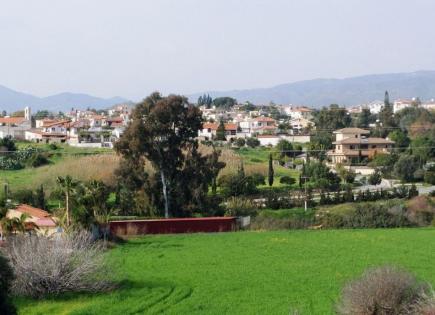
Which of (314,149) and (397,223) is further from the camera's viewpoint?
(314,149)

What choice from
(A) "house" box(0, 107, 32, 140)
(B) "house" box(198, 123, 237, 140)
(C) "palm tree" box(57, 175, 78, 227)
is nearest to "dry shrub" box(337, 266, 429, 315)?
(C) "palm tree" box(57, 175, 78, 227)

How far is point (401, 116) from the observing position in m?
113

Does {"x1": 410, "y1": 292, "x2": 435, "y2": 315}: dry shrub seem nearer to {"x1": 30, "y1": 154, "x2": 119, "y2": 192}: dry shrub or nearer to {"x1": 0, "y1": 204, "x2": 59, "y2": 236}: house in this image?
{"x1": 0, "y1": 204, "x2": 59, "y2": 236}: house

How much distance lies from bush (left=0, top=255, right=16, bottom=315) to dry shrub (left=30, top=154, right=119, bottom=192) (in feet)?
119

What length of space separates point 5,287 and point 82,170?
43.2 meters

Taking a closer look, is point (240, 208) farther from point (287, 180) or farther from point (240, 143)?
point (240, 143)

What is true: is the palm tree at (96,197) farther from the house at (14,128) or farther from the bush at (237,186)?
the house at (14,128)

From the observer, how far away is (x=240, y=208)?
159 feet

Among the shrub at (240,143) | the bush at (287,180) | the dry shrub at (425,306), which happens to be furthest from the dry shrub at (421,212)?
the shrub at (240,143)

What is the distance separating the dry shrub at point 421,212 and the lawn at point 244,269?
351 cm

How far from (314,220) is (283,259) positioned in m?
15.5

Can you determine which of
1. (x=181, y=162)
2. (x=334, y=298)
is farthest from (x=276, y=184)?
(x=334, y=298)

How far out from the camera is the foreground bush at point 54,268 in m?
22.6

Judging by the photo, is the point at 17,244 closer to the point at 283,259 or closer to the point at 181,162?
the point at 283,259
